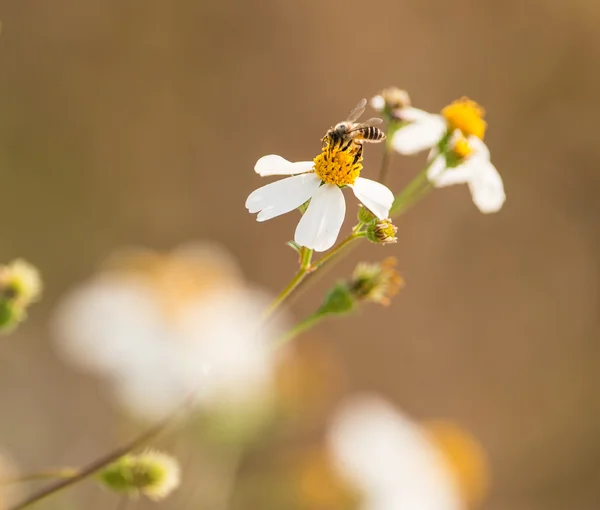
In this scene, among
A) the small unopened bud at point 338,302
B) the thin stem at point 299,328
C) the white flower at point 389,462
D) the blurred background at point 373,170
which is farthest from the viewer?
the blurred background at point 373,170

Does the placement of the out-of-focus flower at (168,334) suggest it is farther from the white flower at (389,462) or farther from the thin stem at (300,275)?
the thin stem at (300,275)

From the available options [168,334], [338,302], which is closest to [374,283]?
[338,302]

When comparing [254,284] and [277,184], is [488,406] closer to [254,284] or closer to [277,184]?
[254,284]

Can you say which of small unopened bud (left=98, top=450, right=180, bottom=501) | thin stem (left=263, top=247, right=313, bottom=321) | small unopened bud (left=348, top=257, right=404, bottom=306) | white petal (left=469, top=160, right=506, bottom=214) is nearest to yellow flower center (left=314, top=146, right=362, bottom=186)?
thin stem (left=263, top=247, right=313, bottom=321)

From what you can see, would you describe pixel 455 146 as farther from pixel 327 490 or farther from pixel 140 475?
pixel 327 490

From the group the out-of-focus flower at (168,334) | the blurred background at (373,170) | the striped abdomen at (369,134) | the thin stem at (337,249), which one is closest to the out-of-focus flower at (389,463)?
the out-of-focus flower at (168,334)

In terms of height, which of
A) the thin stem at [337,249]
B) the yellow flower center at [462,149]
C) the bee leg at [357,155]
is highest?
the yellow flower center at [462,149]
